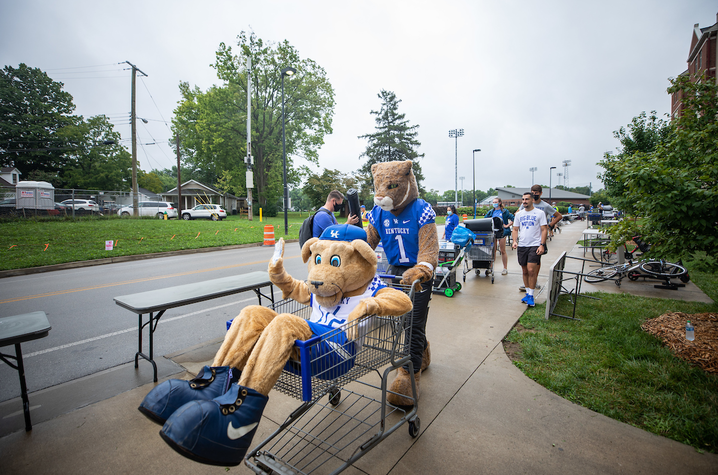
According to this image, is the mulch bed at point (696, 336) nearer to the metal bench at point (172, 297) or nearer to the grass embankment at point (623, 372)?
the grass embankment at point (623, 372)

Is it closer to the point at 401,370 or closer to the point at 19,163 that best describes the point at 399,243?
the point at 401,370

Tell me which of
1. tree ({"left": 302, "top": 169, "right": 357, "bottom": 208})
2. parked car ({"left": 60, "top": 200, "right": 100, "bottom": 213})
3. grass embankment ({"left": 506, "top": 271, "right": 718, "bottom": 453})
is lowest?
grass embankment ({"left": 506, "top": 271, "right": 718, "bottom": 453})

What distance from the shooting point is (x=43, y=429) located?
8.71 ft

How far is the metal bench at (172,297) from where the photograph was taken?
333 cm

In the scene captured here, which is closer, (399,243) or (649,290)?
(399,243)

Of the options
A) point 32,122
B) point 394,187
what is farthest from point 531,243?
point 32,122

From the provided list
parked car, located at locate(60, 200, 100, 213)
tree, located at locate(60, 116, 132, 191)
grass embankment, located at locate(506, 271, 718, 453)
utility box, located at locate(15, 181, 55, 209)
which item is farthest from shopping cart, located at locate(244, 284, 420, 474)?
tree, located at locate(60, 116, 132, 191)

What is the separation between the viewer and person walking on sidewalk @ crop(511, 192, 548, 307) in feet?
19.5

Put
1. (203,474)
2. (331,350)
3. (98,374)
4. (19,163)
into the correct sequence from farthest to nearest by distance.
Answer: (19,163), (98,374), (203,474), (331,350)

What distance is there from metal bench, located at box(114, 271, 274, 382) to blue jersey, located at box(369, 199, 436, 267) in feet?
4.33

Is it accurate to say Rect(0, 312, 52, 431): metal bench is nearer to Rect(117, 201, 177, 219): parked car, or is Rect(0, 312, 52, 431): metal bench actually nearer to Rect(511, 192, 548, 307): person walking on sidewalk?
Rect(511, 192, 548, 307): person walking on sidewalk

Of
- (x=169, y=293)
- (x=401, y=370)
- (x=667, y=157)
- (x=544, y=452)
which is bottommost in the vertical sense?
(x=544, y=452)

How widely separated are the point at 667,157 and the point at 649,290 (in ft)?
14.2

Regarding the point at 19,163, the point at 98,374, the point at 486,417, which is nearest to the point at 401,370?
the point at 486,417
